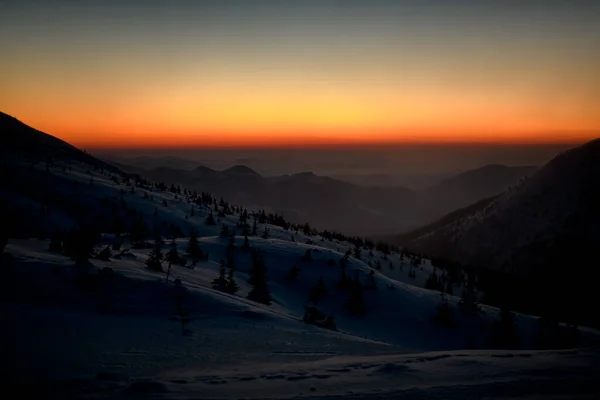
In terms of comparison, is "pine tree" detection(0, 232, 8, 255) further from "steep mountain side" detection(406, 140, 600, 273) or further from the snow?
"steep mountain side" detection(406, 140, 600, 273)

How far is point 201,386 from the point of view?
25.4 ft

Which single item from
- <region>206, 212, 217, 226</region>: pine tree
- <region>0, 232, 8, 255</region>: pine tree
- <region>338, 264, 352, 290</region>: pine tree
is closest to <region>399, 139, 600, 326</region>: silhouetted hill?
<region>338, 264, 352, 290</region>: pine tree

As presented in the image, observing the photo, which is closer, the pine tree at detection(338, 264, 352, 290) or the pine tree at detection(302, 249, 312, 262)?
the pine tree at detection(338, 264, 352, 290)

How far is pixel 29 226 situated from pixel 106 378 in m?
39.7

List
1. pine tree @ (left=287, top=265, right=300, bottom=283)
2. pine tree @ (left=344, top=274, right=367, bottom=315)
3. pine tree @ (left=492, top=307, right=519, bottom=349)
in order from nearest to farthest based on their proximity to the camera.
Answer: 1. pine tree @ (left=492, top=307, right=519, bottom=349)
2. pine tree @ (left=344, top=274, right=367, bottom=315)
3. pine tree @ (left=287, top=265, right=300, bottom=283)

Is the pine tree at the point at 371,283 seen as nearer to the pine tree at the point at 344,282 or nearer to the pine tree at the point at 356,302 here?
the pine tree at the point at 344,282

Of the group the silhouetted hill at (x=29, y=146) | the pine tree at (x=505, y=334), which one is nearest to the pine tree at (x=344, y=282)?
the pine tree at (x=505, y=334)

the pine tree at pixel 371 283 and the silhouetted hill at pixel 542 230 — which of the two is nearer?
the pine tree at pixel 371 283

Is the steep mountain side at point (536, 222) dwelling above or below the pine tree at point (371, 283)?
above

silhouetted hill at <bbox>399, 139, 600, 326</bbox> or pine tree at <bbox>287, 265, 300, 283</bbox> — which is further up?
silhouetted hill at <bbox>399, 139, 600, 326</bbox>

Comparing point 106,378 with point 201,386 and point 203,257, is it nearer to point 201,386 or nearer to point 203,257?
point 201,386

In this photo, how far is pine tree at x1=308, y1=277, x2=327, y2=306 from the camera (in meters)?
24.2

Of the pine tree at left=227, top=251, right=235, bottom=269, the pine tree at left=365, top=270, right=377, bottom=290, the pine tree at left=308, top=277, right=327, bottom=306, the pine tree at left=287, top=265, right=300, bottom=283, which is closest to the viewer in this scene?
the pine tree at left=308, top=277, right=327, bottom=306

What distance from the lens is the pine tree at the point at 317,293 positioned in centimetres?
2424
